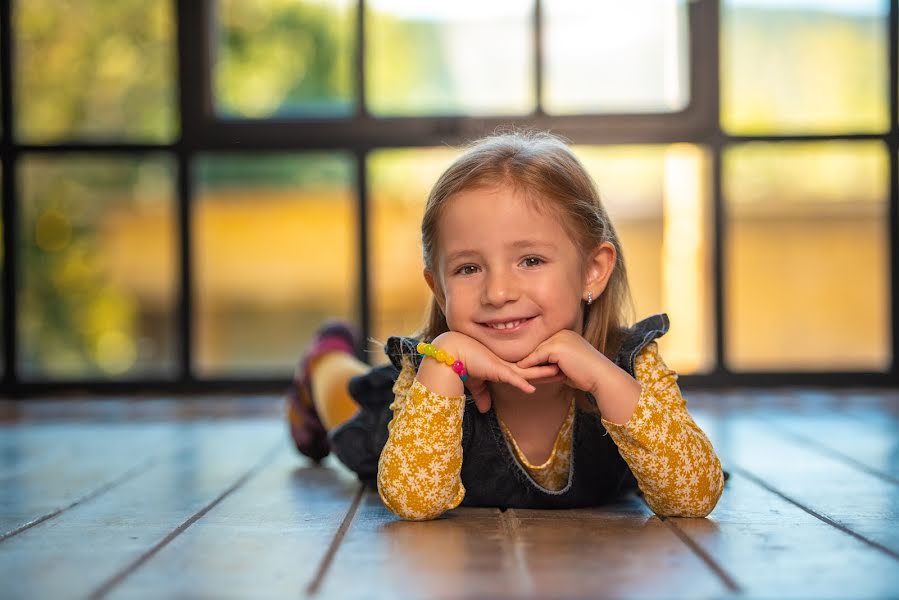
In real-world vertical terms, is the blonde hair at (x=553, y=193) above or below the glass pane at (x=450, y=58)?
below

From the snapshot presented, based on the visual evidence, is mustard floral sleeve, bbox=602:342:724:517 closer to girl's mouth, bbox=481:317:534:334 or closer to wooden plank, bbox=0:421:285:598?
girl's mouth, bbox=481:317:534:334

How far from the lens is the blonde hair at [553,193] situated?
1.71m

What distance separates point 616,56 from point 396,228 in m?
0.93

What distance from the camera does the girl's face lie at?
5.41ft

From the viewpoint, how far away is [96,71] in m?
3.88

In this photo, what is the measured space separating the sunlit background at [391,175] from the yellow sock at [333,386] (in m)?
1.14

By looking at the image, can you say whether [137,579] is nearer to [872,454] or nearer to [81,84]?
[872,454]

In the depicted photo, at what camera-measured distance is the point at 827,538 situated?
5.02 feet

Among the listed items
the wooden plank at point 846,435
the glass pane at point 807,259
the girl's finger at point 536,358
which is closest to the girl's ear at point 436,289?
the girl's finger at point 536,358

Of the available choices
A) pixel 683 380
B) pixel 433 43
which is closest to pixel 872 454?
pixel 683 380

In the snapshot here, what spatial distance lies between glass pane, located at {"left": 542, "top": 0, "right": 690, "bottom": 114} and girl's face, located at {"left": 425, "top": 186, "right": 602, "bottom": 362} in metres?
2.12

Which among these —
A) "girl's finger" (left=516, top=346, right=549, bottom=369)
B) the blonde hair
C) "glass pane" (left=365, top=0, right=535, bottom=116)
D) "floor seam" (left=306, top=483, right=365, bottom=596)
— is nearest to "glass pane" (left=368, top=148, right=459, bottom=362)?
"glass pane" (left=365, top=0, right=535, bottom=116)

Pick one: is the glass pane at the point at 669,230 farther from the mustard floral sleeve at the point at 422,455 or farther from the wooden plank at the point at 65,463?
the mustard floral sleeve at the point at 422,455

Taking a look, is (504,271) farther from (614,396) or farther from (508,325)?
(614,396)
